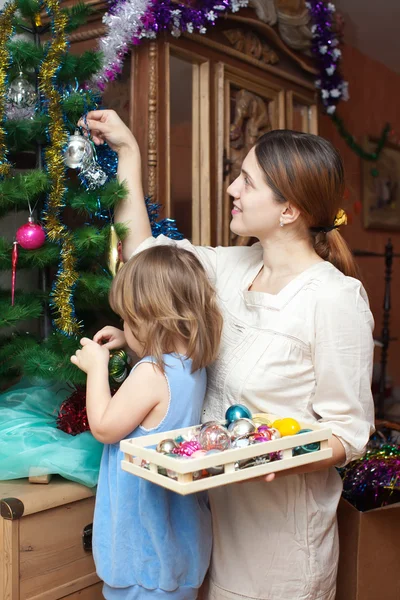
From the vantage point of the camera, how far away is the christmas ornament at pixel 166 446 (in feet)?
3.66

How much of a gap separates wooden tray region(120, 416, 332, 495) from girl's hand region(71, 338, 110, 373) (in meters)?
0.21

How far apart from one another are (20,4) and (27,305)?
717 mm

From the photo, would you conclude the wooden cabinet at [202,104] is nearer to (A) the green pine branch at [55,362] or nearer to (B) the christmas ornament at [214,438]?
(A) the green pine branch at [55,362]

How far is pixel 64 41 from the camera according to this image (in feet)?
5.14

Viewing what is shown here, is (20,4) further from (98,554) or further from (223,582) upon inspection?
(223,582)

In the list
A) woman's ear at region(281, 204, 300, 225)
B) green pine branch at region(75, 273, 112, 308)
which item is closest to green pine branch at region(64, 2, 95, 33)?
green pine branch at region(75, 273, 112, 308)

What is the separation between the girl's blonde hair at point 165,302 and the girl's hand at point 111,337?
14 centimetres

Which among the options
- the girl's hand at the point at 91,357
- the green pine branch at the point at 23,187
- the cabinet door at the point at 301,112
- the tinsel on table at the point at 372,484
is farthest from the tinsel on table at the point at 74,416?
the cabinet door at the point at 301,112

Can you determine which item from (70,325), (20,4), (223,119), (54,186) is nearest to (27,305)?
(70,325)

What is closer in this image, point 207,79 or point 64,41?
point 64,41

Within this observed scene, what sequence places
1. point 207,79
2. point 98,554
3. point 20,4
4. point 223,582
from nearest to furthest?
point 98,554 < point 223,582 < point 20,4 < point 207,79

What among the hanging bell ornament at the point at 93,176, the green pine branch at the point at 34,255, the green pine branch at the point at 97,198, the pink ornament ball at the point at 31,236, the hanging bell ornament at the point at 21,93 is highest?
the hanging bell ornament at the point at 21,93

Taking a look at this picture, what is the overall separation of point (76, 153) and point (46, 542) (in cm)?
87

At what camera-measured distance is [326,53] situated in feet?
9.12
